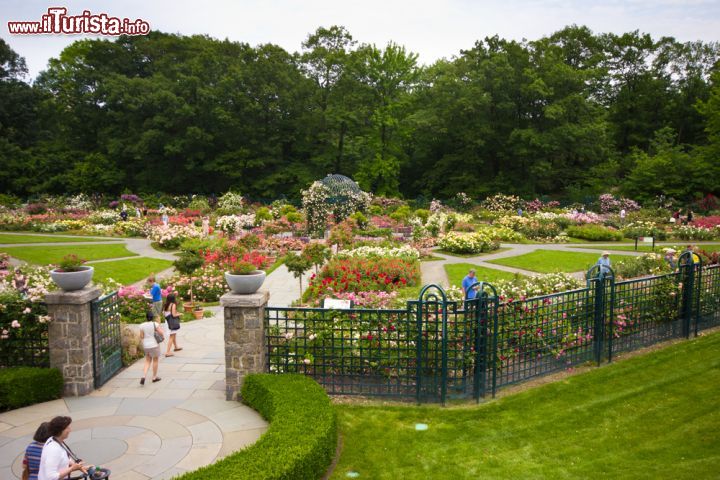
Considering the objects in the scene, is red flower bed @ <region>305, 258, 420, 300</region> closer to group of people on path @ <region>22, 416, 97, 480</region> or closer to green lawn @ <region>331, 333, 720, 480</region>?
green lawn @ <region>331, 333, 720, 480</region>

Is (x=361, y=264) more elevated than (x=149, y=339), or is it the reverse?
(x=361, y=264)

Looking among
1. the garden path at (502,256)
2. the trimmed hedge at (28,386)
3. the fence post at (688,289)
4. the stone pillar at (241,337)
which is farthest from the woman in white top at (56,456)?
the garden path at (502,256)

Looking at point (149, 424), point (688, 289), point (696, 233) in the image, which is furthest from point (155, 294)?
point (696, 233)

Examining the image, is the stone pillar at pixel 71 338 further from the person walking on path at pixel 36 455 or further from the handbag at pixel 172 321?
the person walking on path at pixel 36 455

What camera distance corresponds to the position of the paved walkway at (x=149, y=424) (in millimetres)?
6801

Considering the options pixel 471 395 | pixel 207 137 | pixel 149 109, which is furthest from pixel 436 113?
pixel 471 395

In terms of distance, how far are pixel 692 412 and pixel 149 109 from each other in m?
46.5

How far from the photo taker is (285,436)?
657 centimetres

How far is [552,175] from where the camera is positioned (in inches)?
1881

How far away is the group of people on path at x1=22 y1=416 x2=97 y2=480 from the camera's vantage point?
526 centimetres

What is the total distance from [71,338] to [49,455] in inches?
159

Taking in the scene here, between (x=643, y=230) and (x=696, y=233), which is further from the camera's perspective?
(x=643, y=230)

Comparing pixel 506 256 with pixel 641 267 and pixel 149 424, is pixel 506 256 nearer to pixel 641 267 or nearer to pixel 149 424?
pixel 641 267

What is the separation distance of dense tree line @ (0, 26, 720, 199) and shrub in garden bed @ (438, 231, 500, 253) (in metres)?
19.0
